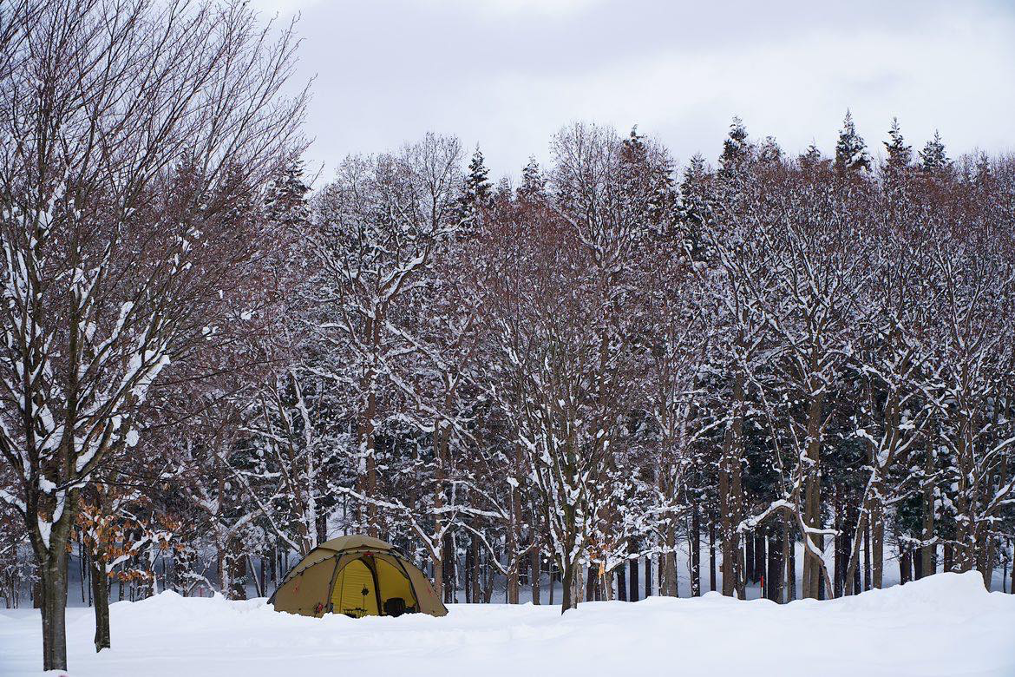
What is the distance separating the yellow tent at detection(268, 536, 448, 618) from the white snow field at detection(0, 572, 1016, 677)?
4.26 metres

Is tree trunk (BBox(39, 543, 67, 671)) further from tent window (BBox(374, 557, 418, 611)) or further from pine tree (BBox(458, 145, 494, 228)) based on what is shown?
pine tree (BBox(458, 145, 494, 228))

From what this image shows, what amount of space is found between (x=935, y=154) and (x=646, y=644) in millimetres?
31968

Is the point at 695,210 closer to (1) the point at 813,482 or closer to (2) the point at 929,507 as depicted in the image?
(1) the point at 813,482

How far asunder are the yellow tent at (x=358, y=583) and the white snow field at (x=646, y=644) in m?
4.26

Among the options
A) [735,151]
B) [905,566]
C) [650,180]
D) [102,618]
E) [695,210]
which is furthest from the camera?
[905,566]

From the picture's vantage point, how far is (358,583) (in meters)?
19.0

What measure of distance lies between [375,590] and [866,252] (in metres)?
15.4

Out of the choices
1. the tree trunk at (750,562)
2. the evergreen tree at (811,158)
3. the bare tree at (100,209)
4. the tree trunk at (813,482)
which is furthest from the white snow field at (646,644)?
the tree trunk at (750,562)

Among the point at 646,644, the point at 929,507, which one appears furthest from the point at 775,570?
the point at 646,644

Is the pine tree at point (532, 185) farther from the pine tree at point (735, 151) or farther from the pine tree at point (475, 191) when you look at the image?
the pine tree at point (735, 151)

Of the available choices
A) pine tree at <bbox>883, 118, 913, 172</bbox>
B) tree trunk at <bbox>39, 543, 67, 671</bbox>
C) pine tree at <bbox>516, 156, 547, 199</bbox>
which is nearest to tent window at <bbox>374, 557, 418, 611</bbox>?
tree trunk at <bbox>39, 543, 67, 671</bbox>

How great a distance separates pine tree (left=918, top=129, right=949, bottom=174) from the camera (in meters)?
32.9

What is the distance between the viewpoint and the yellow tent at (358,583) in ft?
60.7

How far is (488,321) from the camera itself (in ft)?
67.0
